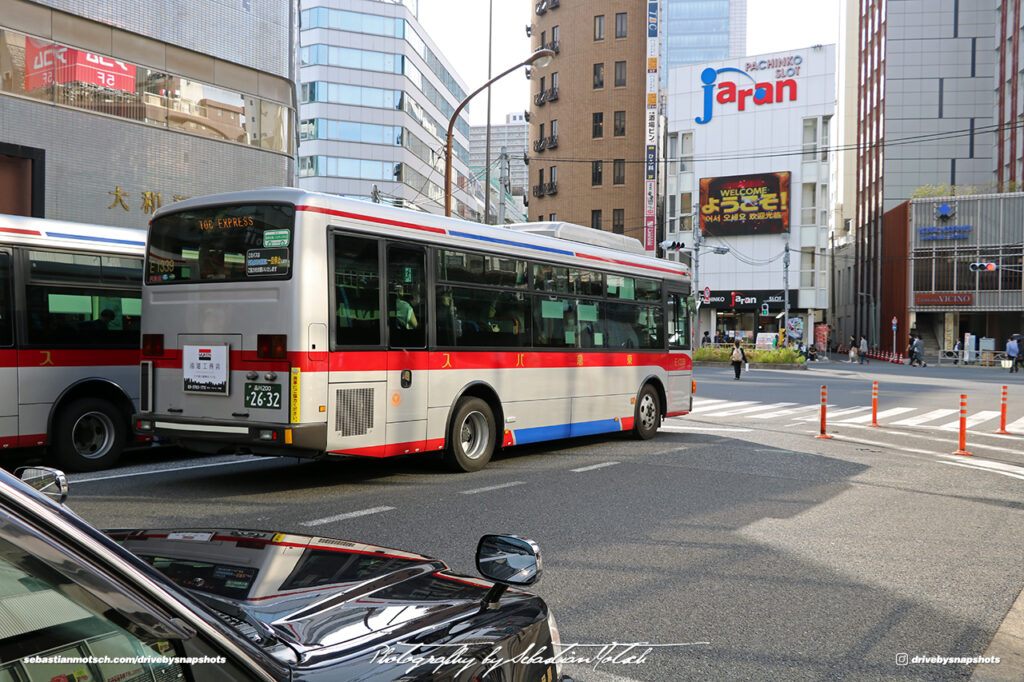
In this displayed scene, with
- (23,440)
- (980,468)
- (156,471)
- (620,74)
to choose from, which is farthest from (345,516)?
(620,74)

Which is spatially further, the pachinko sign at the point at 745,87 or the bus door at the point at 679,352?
the pachinko sign at the point at 745,87

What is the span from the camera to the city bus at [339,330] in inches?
329

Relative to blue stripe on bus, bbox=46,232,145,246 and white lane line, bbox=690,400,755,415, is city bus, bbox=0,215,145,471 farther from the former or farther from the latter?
white lane line, bbox=690,400,755,415

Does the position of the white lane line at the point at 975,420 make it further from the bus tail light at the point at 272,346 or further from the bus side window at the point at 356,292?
the bus tail light at the point at 272,346

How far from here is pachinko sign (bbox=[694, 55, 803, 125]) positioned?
6844cm

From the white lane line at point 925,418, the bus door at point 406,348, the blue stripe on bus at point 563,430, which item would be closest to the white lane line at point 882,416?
the white lane line at point 925,418

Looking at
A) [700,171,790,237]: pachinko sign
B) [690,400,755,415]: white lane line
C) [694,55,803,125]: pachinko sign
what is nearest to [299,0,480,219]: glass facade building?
[700,171,790,237]: pachinko sign

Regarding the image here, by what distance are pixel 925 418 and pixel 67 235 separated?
17583 mm

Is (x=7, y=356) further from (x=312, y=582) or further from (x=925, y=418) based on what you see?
(x=925, y=418)

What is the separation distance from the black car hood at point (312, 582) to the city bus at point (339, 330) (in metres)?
5.78

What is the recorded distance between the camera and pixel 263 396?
8391mm

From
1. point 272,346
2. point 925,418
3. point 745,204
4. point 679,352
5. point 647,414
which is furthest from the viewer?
point 745,204

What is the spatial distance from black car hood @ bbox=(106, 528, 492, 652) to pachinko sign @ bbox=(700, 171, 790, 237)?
69.8 metres

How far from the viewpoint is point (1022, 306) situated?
6219 centimetres
